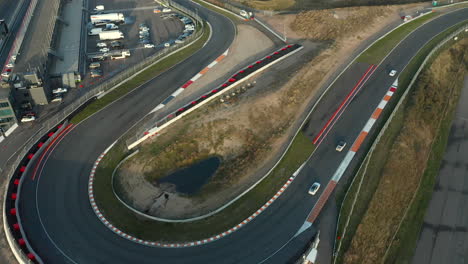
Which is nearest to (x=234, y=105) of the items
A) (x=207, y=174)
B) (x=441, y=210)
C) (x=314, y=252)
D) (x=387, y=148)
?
(x=207, y=174)

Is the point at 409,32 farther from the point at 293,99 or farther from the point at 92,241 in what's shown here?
the point at 92,241

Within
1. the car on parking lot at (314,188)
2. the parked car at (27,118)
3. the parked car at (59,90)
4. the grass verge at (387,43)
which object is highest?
the grass verge at (387,43)

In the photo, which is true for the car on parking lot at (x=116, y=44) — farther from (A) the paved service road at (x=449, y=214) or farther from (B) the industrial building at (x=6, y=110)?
(A) the paved service road at (x=449, y=214)

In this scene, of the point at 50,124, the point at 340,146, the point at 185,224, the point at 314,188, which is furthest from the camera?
the point at 50,124

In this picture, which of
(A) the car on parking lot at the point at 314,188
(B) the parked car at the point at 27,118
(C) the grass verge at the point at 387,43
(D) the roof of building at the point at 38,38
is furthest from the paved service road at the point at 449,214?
(D) the roof of building at the point at 38,38

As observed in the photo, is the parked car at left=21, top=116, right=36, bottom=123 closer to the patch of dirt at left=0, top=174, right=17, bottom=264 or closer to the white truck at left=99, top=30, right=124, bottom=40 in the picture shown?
the patch of dirt at left=0, top=174, right=17, bottom=264

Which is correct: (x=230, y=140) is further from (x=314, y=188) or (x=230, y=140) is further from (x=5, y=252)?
(x=5, y=252)

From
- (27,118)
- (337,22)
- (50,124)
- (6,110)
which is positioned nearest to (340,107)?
(337,22)
